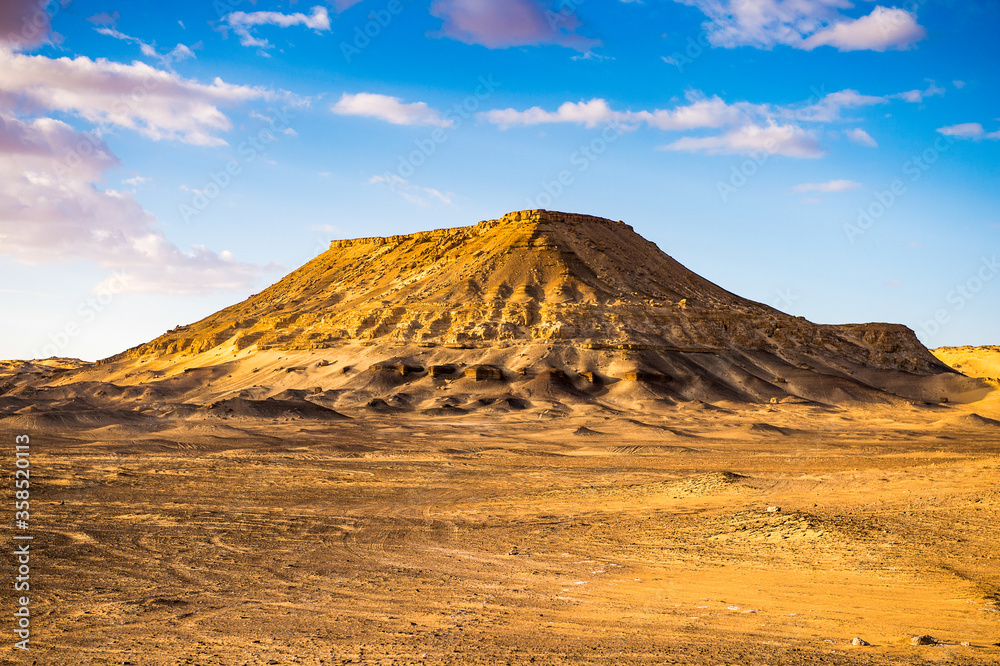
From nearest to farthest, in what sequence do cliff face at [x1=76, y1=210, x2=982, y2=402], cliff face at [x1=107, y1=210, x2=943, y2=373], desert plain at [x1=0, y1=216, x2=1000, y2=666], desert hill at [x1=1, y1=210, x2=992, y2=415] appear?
desert plain at [x1=0, y1=216, x2=1000, y2=666] < desert hill at [x1=1, y1=210, x2=992, y2=415] < cliff face at [x1=76, y1=210, x2=982, y2=402] < cliff face at [x1=107, y1=210, x2=943, y2=373]

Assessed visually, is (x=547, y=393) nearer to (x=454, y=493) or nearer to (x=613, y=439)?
(x=613, y=439)

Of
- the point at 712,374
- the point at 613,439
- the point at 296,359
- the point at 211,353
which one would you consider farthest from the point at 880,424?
the point at 211,353

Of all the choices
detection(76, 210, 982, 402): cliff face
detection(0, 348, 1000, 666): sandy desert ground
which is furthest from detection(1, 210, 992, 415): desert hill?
detection(0, 348, 1000, 666): sandy desert ground

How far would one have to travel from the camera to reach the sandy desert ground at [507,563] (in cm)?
839

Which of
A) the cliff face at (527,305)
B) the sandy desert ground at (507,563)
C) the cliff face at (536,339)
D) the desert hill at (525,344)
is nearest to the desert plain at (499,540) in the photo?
the sandy desert ground at (507,563)

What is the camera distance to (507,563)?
12.7 metres

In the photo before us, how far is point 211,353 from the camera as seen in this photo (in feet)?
266

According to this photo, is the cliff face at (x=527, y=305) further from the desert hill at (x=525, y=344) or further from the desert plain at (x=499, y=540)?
the desert plain at (x=499, y=540)

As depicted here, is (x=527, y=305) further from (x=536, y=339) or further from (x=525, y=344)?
(x=525, y=344)

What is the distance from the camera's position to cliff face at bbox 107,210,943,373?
70.1 m

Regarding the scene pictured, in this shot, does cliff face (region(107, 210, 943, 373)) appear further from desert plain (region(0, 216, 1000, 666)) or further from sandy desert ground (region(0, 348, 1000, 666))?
sandy desert ground (region(0, 348, 1000, 666))

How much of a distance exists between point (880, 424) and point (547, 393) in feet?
67.2

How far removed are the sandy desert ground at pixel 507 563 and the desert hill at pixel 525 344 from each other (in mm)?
27901

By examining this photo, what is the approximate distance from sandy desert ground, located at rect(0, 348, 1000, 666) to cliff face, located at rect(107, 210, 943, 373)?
42533 millimetres
